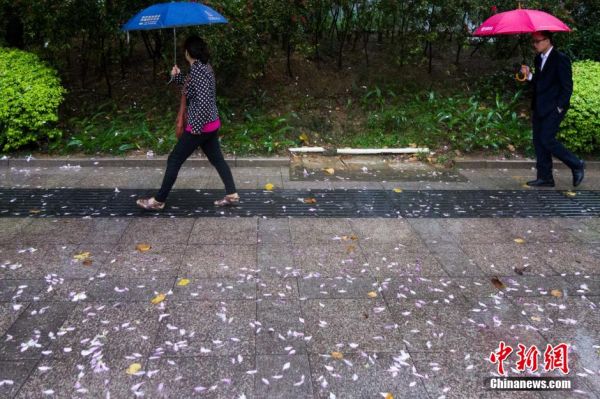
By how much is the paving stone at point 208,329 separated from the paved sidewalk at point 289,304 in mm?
13

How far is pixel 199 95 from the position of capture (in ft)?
17.2

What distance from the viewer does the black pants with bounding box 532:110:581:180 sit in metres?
6.39

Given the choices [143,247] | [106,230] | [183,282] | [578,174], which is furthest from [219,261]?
[578,174]

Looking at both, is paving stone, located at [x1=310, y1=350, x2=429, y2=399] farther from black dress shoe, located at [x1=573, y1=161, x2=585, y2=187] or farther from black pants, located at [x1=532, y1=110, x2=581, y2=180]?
black dress shoe, located at [x1=573, y1=161, x2=585, y2=187]

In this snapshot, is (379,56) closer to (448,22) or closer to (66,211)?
Result: (448,22)

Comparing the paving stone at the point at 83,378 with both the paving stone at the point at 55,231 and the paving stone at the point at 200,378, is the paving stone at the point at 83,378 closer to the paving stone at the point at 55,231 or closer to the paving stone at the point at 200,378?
the paving stone at the point at 200,378

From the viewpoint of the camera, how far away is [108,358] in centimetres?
309

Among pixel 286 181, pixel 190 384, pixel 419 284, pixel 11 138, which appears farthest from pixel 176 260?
pixel 11 138

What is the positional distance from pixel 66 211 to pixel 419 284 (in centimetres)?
387

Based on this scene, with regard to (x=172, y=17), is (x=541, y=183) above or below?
below

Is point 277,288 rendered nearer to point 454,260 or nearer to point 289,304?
point 289,304

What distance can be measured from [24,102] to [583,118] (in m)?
8.16

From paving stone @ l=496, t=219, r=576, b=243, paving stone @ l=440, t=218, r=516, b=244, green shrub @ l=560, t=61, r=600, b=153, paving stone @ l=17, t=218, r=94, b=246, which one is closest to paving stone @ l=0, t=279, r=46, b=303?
paving stone @ l=17, t=218, r=94, b=246

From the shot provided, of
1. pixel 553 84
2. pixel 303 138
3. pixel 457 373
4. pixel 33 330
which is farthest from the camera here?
pixel 303 138
